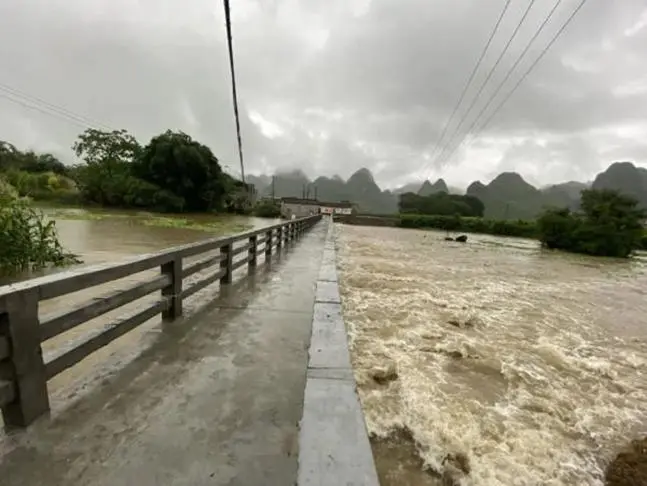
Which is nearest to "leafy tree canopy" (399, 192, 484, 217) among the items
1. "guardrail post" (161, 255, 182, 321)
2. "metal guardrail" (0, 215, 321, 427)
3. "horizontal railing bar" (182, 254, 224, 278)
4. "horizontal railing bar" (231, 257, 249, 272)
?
"horizontal railing bar" (231, 257, 249, 272)

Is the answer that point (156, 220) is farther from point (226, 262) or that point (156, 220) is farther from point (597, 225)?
point (597, 225)

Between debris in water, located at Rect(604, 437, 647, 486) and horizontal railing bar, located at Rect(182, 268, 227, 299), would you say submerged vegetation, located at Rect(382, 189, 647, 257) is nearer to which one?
debris in water, located at Rect(604, 437, 647, 486)

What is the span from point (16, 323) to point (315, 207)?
85.4 meters

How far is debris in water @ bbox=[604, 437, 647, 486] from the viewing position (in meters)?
2.95

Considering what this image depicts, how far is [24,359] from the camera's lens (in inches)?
79.5

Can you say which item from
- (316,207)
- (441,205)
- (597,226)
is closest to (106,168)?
(316,207)

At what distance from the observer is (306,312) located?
4.77 metres

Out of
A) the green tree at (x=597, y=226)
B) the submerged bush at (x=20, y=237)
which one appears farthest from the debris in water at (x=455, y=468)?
the green tree at (x=597, y=226)

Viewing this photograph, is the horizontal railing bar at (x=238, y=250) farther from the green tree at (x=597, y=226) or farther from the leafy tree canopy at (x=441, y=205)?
the leafy tree canopy at (x=441, y=205)

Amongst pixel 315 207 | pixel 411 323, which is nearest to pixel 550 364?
pixel 411 323

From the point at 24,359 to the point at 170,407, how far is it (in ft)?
2.69

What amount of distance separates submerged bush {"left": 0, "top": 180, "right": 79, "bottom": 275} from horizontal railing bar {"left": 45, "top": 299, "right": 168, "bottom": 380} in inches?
218

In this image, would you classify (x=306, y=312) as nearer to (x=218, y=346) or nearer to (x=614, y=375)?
(x=218, y=346)

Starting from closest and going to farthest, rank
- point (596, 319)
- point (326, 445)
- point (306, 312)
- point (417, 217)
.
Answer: point (326, 445) < point (306, 312) < point (596, 319) < point (417, 217)
